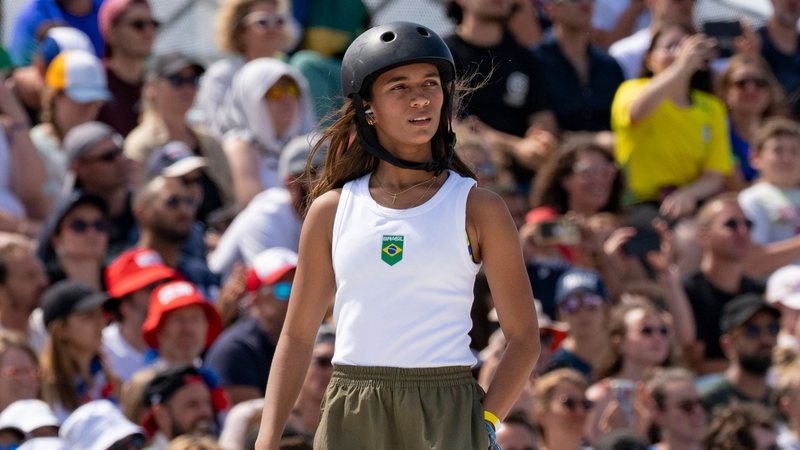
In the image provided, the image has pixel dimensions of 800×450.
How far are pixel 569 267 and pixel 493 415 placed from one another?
5490 mm

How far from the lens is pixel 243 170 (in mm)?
10891

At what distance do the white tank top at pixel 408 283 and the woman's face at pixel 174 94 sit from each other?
19.9 feet

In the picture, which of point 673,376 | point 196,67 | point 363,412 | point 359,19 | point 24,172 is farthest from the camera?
point 359,19

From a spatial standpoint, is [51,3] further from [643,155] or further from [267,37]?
[643,155]

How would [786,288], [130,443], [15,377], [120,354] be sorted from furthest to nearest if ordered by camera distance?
[786,288] → [120,354] → [15,377] → [130,443]

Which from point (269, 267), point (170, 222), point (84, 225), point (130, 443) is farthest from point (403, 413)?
point (170, 222)

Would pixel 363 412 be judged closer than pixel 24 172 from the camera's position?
Yes

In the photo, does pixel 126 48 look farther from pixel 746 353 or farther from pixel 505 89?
pixel 746 353

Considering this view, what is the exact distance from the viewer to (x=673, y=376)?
926cm

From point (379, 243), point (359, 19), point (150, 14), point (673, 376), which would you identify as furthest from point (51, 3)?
point (379, 243)

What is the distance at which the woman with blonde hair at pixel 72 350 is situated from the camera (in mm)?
8367

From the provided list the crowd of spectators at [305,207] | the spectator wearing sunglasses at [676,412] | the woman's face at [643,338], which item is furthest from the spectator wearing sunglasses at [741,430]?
the woman's face at [643,338]

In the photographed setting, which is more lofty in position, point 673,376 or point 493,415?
point 493,415

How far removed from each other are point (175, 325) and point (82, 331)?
0.56 metres
